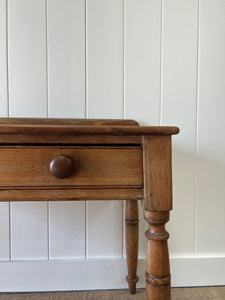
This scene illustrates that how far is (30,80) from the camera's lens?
82 centimetres

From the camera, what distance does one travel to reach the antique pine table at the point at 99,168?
441 millimetres

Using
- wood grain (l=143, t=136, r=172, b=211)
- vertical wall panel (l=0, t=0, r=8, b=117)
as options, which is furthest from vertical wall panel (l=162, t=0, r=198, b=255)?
vertical wall panel (l=0, t=0, r=8, b=117)

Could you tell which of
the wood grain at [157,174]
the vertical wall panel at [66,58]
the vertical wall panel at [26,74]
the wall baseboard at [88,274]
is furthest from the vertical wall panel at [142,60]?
the wall baseboard at [88,274]

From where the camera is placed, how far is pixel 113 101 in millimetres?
836

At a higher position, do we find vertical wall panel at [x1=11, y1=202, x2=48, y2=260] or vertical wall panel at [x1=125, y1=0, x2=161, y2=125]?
vertical wall panel at [x1=125, y1=0, x2=161, y2=125]

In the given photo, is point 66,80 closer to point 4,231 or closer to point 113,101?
point 113,101

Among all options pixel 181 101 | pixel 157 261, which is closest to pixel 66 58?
pixel 181 101

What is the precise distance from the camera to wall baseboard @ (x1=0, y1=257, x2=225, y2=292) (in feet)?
2.73

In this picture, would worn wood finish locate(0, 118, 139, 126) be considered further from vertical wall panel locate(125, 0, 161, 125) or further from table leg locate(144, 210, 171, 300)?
table leg locate(144, 210, 171, 300)

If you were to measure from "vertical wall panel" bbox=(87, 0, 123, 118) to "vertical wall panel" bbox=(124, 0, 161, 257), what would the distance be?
0.03 m

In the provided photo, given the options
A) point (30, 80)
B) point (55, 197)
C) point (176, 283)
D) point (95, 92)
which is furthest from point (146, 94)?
point (176, 283)

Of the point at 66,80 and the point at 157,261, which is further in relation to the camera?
the point at 66,80

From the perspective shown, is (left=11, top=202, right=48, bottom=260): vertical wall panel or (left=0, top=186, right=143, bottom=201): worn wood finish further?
(left=11, top=202, right=48, bottom=260): vertical wall panel

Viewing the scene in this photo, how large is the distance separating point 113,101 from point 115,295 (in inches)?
26.4
